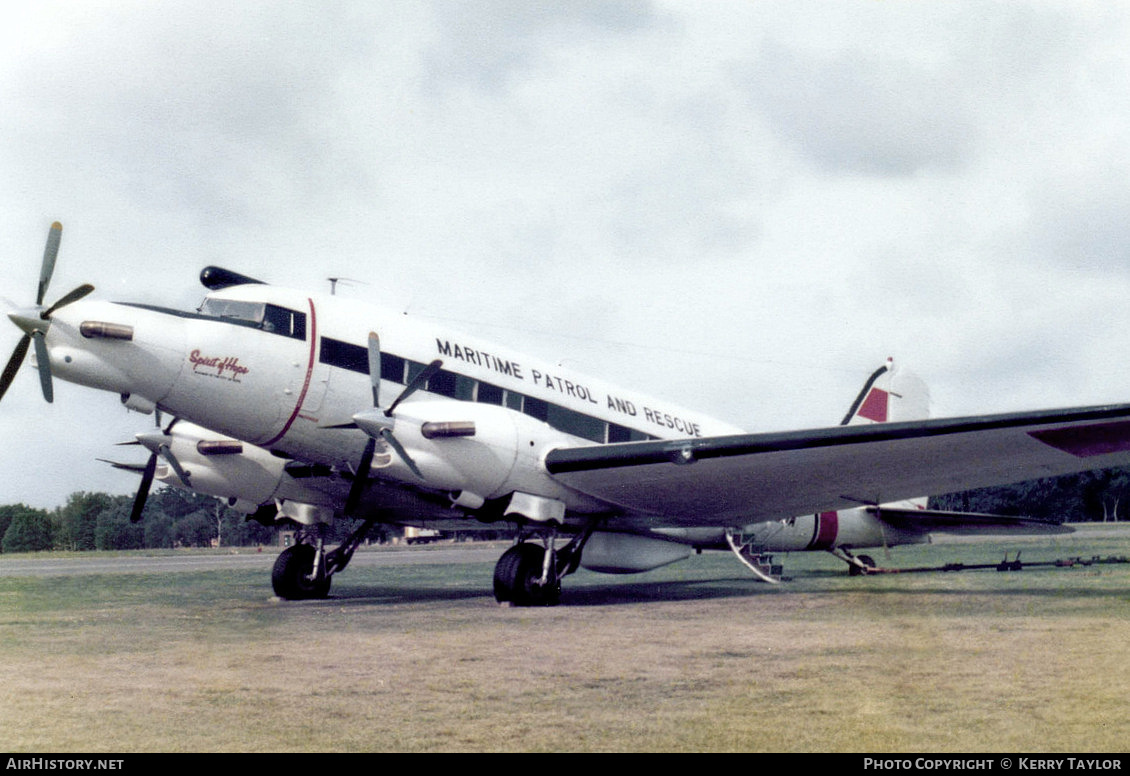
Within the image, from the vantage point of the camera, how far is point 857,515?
21469mm

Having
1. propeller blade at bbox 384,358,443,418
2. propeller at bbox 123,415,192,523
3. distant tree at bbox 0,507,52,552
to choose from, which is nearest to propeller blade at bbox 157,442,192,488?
propeller at bbox 123,415,192,523

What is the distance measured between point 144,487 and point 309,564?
122 inches

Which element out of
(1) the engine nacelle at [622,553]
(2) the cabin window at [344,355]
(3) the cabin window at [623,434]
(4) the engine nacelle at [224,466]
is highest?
(2) the cabin window at [344,355]

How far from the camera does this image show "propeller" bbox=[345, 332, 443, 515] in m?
12.4

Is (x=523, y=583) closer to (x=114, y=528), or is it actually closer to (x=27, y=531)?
(x=27, y=531)

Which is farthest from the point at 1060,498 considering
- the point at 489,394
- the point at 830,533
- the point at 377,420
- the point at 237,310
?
the point at 237,310

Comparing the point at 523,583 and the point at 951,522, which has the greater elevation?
the point at 951,522

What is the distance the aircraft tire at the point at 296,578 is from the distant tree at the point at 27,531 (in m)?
57.3

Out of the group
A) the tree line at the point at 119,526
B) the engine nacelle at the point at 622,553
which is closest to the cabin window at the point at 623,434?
the engine nacelle at the point at 622,553

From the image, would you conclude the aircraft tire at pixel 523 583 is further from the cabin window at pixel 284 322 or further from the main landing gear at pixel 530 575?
the cabin window at pixel 284 322

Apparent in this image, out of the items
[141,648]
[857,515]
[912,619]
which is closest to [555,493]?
[912,619]

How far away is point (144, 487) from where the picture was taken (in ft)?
51.8

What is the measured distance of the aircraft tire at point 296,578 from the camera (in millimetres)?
16281

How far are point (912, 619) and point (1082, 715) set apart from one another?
5.75m
